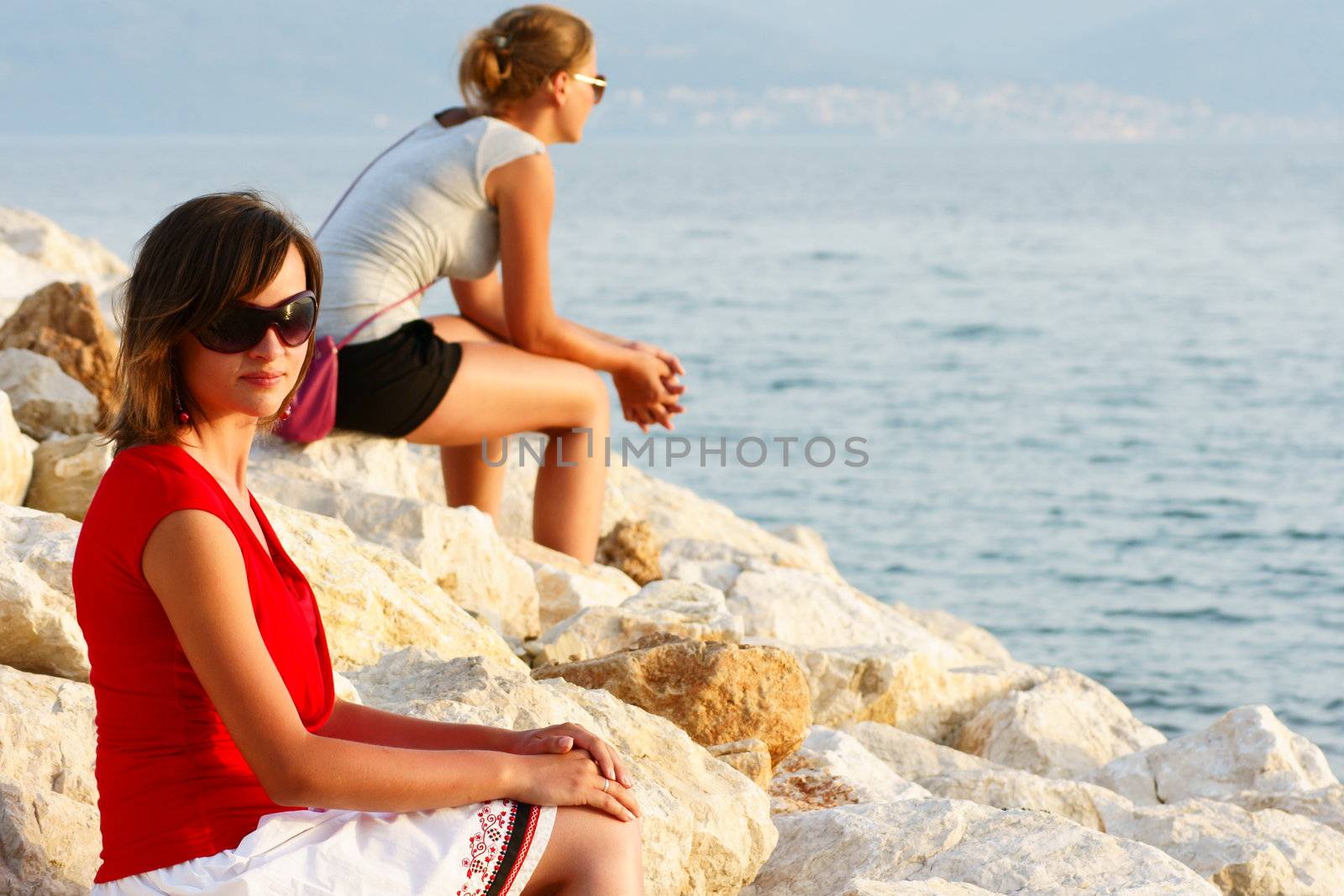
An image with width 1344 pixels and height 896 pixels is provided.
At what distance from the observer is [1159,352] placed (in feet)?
74.9

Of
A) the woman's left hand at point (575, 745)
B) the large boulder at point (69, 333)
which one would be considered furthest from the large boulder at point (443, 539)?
the woman's left hand at point (575, 745)

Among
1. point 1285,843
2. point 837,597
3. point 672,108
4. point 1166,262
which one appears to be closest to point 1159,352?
point 1166,262

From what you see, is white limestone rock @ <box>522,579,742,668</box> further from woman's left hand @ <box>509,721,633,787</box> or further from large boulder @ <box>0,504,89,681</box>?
woman's left hand @ <box>509,721,633,787</box>

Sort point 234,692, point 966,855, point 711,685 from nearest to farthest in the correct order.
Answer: point 234,692, point 966,855, point 711,685

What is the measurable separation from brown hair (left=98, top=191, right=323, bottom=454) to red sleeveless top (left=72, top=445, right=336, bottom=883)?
7 cm

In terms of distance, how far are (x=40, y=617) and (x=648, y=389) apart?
8.82 feet

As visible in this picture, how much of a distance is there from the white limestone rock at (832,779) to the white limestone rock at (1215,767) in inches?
45.1

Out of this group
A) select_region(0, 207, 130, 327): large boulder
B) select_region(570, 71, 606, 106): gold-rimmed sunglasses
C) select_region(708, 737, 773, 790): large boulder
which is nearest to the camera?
select_region(708, 737, 773, 790): large boulder

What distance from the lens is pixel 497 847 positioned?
6.68 ft

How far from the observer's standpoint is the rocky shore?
2.65m

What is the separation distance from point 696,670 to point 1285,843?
1.43m

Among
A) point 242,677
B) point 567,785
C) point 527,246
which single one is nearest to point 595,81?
point 527,246

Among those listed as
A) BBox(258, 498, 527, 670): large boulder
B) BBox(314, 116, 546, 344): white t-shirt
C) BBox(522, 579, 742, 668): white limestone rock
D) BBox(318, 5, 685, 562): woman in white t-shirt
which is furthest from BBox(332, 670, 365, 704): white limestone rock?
BBox(314, 116, 546, 344): white t-shirt

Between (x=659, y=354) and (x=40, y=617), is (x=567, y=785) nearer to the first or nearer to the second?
(x=40, y=617)
